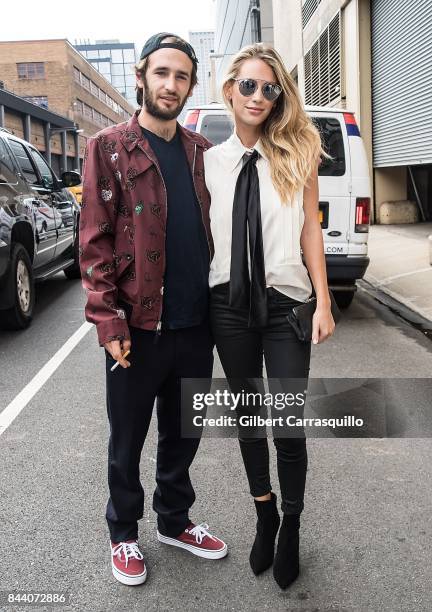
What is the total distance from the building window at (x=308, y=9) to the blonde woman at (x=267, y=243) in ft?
65.9

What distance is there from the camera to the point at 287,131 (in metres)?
2.35

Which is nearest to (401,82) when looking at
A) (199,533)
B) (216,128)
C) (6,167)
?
(216,128)

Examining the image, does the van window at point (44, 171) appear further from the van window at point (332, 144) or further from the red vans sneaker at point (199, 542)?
the red vans sneaker at point (199, 542)

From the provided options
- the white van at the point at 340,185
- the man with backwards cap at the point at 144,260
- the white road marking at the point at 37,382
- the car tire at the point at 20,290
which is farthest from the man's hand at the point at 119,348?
the white van at the point at 340,185

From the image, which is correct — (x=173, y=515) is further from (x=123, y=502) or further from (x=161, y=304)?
(x=161, y=304)

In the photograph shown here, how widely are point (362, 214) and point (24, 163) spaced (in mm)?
4124

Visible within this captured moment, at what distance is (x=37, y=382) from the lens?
498 cm

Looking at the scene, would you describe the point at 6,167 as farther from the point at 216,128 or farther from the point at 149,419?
the point at 149,419

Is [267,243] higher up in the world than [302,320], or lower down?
higher up

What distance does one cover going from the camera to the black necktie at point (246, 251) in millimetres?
2254

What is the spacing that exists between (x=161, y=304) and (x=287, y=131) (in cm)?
81

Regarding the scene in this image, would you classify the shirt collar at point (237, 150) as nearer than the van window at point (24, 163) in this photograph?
Yes

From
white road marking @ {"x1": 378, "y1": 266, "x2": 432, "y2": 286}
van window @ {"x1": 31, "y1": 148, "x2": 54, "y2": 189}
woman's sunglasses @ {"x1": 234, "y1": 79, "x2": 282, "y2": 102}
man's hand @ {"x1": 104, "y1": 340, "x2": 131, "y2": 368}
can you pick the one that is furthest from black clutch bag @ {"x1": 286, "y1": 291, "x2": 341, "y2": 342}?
white road marking @ {"x1": 378, "y1": 266, "x2": 432, "y2": 286}

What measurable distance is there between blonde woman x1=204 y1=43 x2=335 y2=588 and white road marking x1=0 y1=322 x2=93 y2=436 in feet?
7.48
